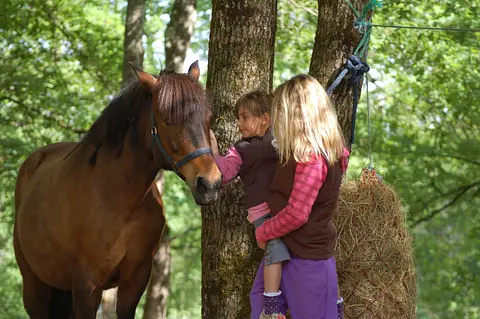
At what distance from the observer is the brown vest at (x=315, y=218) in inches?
148

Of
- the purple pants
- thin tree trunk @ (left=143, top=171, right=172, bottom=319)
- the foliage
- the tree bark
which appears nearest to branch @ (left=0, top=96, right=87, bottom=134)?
the foliage

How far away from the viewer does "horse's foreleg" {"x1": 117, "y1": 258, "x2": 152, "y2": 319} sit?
14.9ft

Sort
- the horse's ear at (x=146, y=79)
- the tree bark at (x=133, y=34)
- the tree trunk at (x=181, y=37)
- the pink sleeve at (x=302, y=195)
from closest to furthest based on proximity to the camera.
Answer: the pink sleeve at (x=302, y=195), the horse's ear at (x=146, y=79), the tree bark at (x=133, y=34), the tree trunk at (x=181, y=37)

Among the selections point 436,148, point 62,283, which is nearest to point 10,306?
point 436,148

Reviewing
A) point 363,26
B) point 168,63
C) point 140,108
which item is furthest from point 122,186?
point 168,63

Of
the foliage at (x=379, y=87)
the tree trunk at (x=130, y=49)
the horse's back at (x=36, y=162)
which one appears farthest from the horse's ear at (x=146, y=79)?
the foliage at (x=379, y=87)

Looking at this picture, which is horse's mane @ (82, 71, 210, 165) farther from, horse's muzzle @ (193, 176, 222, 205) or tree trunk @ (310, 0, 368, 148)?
tree trunk @ (310, 0, 368, 148)

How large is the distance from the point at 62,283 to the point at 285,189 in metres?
2.05

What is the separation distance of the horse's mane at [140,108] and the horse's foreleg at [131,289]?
0.78 meters

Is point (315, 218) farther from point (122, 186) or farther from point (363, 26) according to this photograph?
point (363, 26)

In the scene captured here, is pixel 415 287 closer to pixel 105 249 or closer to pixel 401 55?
pixel 105 249

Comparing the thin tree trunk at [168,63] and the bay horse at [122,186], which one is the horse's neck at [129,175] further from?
the thin tree trunk at [168,63]

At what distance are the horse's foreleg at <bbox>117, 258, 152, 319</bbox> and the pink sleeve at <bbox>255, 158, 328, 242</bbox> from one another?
1267 millimetres

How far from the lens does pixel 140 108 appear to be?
→ 4.32m
